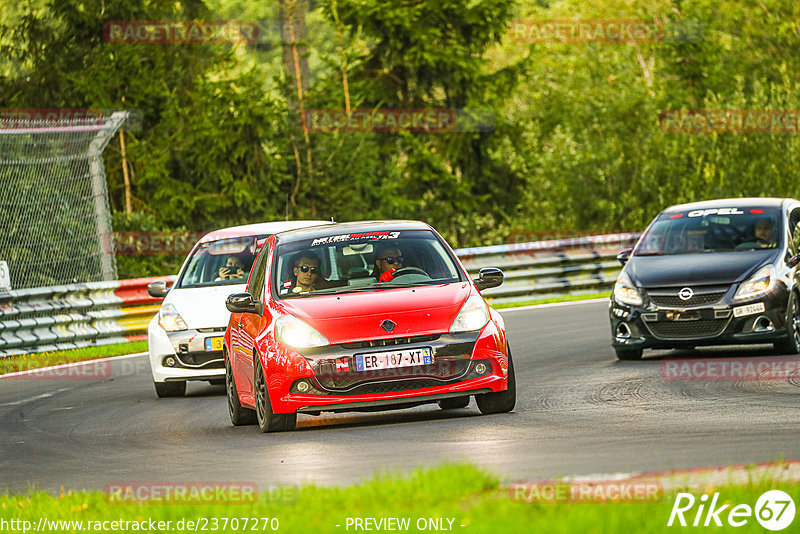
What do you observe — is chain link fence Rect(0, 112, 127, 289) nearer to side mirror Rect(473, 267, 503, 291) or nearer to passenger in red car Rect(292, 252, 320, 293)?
passenger in red car Rect(292, 252, 320, 293)

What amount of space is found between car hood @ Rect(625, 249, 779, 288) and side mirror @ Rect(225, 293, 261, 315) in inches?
186

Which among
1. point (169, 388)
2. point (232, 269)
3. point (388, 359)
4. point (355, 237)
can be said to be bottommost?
point (169, 388)

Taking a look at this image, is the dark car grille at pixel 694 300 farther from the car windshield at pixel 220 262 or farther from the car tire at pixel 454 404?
the car windshield at pixel 220 262

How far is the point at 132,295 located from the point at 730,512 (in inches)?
659

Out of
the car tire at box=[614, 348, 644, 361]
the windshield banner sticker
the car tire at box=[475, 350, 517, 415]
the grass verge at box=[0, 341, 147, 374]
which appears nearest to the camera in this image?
the car tire at box=[475, 350, 517, 415]

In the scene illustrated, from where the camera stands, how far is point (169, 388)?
14688 mm

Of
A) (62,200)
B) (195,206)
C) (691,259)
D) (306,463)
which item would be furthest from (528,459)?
(195,206)

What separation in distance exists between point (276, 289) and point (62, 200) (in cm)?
1021

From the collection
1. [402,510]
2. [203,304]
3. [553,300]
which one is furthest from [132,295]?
[402,510]

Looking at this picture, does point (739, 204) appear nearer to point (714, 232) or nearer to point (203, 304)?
point (714, 232)

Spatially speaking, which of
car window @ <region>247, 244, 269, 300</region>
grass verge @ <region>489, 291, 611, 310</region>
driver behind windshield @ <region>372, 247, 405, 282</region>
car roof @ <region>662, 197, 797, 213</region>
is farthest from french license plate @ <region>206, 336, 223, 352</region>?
grass verge @ <region>489, 291, 611, 310</region>

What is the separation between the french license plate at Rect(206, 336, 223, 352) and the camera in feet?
46.9

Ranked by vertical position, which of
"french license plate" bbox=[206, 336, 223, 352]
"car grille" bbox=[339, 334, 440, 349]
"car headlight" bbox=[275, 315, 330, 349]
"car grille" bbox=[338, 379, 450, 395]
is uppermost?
"car headlight" bbox=[275, 315, 330, 349]

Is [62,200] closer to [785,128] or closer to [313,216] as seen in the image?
[313,216]
